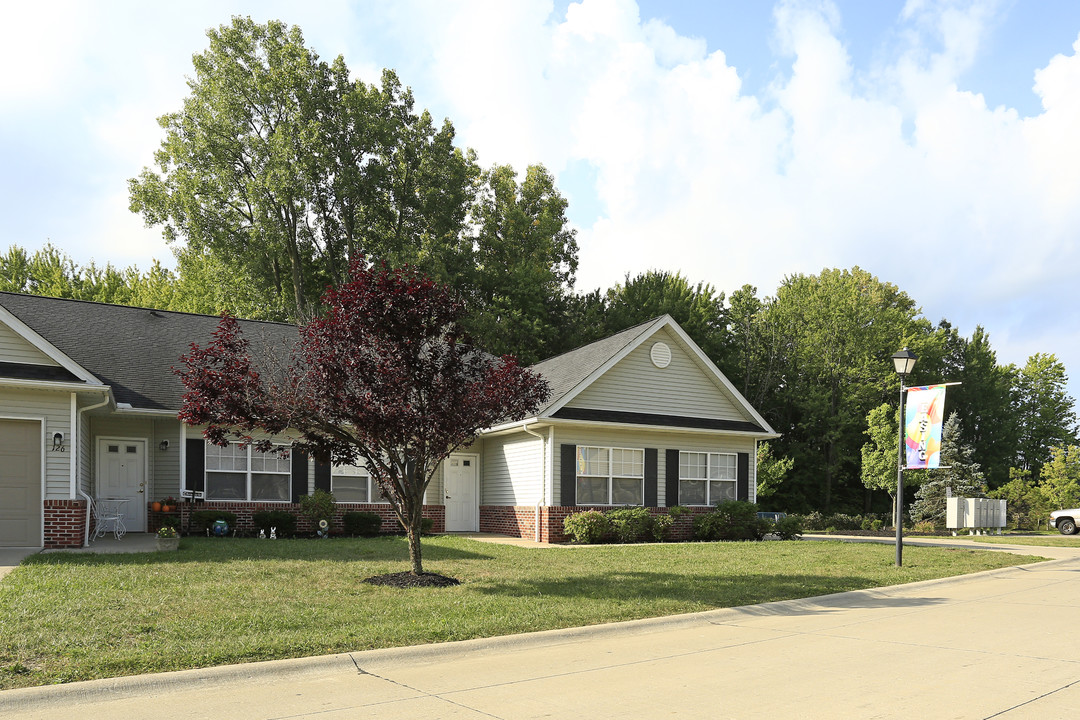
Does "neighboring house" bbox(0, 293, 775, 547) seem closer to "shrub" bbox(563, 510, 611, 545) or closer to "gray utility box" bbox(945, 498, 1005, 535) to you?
"shrub" bbox(563, 510, 611, 545)

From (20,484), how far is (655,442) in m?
15.1

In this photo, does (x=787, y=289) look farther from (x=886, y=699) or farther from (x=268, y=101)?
(x=886, y=699)

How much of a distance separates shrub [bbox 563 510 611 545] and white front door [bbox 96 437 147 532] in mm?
10331

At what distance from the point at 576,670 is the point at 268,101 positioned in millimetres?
34916

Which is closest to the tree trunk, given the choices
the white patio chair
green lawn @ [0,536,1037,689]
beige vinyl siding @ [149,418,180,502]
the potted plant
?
green lawn @ [0,536,1037,689]

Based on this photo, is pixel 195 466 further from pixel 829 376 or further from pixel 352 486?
pixel 829 376

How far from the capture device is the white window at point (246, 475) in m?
20.0

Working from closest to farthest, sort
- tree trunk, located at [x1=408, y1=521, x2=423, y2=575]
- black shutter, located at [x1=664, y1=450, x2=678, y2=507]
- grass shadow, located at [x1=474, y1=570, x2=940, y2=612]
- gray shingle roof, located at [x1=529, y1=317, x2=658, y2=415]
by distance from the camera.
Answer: grass shadow, located at [x1=474, y1=570, x2=940, y2=612] < tree trunk, located at [x1=408, y1=521, x2=423, y2=575] < gray shingle roof, located at [x1=529, y1=317, x2=658, y2=415] < black shutter, located at [x1=664, y1=450, x2=678, y2=507]

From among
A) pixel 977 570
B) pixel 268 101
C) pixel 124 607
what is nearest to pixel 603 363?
pixel 977 570

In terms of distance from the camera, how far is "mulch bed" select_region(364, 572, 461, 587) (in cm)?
1146

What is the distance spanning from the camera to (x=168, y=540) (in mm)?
16312

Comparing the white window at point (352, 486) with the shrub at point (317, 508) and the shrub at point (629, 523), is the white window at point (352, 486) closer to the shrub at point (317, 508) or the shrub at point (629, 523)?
the shrub at point (317, 508)

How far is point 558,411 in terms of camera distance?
2078cm

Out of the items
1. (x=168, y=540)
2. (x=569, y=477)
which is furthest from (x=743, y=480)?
(x=168, y=540)
